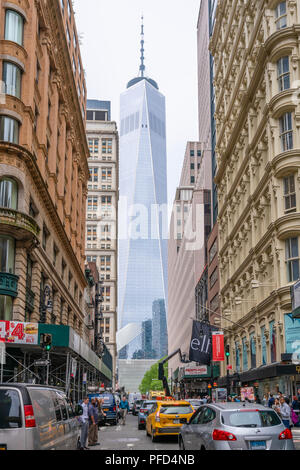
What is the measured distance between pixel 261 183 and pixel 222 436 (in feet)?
109

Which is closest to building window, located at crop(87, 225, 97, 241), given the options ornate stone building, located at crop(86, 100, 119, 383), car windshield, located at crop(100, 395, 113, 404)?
ornate stone building, located at crop(86, 100, 119, 383)

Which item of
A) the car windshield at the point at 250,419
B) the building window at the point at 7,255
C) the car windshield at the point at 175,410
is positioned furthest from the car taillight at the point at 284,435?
the building window at the point at 7,255

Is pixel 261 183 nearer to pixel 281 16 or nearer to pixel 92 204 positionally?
pixel 281 16

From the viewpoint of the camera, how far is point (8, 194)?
3453cm

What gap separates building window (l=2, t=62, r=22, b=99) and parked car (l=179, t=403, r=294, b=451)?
27658 mm

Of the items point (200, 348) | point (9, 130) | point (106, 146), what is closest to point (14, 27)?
point (9, 130)

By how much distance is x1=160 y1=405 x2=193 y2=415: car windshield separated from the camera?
22.7m

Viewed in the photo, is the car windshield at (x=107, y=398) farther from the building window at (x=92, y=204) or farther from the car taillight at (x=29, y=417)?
the building window at (x=92, y=204)

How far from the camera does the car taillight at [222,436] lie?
482 inches

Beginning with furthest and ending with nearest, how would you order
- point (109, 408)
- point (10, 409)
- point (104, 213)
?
point (104, 213)
point (109, 408)
point (10, 409)

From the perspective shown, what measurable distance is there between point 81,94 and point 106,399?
46.0 metres

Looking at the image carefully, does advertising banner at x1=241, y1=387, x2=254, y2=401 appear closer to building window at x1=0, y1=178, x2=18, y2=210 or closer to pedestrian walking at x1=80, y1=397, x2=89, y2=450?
pedestrian walking at x1=80, y1=397, x2=89, y2=450

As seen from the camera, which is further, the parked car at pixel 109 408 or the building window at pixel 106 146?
the building window at pixel 106 146

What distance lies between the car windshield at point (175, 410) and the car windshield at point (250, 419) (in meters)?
10.1
